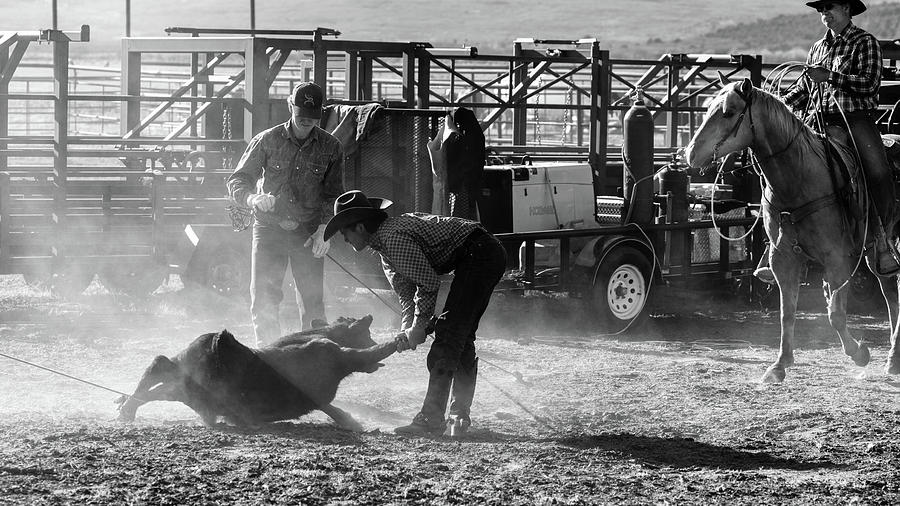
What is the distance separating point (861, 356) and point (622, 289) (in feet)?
9.25

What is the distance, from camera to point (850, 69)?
9352mm

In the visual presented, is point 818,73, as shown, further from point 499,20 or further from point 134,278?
point 499,20

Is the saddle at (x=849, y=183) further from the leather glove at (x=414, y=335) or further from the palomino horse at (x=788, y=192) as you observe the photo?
the leather glove at (x=414, y=335)

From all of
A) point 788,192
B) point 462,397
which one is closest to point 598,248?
point 788,192

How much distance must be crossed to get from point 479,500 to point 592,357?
4.63m

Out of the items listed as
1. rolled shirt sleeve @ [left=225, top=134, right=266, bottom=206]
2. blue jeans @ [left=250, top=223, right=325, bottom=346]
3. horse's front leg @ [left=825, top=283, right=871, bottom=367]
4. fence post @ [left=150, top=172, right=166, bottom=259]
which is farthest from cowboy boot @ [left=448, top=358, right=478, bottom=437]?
fence post @ [left=150, top=172, right=166, bottom=259]

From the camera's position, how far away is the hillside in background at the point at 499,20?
260ft

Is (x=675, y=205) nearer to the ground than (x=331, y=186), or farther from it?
nearer to the ground

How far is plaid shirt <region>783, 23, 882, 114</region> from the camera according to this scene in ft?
30.4

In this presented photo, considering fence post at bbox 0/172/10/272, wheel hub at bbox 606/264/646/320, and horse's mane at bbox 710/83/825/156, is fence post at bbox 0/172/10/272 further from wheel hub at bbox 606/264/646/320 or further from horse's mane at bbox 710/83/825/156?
horse's mane at bbox 710/83/825/156

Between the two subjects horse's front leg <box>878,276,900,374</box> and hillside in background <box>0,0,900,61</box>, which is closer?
horse's front leg <box>878,276,900,374</box>

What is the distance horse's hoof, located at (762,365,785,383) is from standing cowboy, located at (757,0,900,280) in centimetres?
115

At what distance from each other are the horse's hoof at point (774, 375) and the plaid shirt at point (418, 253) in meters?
2.98

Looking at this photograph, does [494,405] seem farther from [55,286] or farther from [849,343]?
[55,286]
